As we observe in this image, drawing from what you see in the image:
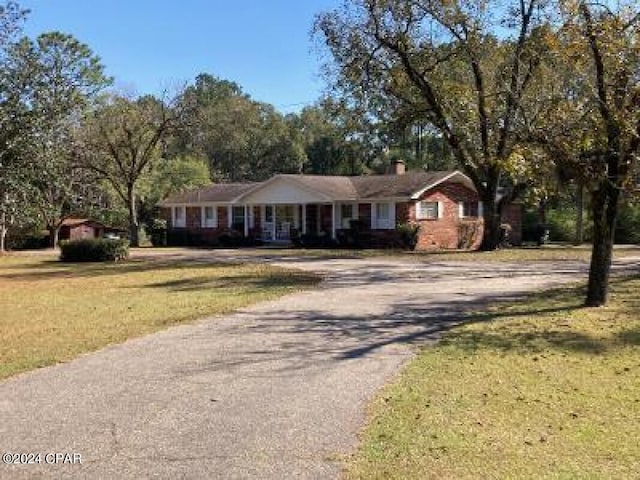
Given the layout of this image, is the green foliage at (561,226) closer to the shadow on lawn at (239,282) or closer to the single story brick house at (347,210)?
the single story brick house at (347,210)

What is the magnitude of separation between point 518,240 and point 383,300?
2984 centimetres

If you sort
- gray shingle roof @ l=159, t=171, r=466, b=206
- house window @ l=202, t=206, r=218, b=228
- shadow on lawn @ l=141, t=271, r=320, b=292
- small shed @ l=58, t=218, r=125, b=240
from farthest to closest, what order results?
small shed @ l=58, t=218, r=125, b=240
house window @ l=202, t=206, r=218, b=228
gray shingle roof @ l=159, t=171, r=466, b=206
shadow on lawn @ l=141, t=271, r=320, b=292

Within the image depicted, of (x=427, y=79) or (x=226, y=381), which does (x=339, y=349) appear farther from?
(x=427, y=79)

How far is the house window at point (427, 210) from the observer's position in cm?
3662

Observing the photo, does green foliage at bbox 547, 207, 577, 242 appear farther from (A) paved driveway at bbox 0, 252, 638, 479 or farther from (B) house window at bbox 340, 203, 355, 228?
(A) paved driveway at bbox 0, 252, 638, 479

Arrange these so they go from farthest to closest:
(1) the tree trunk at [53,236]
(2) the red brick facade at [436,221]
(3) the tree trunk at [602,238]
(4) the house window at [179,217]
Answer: (4) the house window at [179,217] < (1) the tree trunk at [53,236] < (2) the red brick facade at [436,221] < (3) the tree trunk at [602,238]

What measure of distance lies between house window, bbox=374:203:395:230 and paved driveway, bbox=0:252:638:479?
22380 millimetres

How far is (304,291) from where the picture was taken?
17328 millimetres

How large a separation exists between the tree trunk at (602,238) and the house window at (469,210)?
25338 mm

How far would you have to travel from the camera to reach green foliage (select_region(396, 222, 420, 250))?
115 ft

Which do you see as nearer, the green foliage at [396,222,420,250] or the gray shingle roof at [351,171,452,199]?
the green foliage at [396,222,420,250]

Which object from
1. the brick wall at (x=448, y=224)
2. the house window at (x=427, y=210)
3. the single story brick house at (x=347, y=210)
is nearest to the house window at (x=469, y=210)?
the single story brick house at (x=347, y=210)

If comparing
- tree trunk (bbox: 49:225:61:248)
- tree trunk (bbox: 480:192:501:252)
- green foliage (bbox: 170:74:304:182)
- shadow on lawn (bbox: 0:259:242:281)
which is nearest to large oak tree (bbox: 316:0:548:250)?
tree trunk (bbox: 480:192:501:252)

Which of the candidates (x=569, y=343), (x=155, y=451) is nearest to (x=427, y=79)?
(x=569, y=343)
